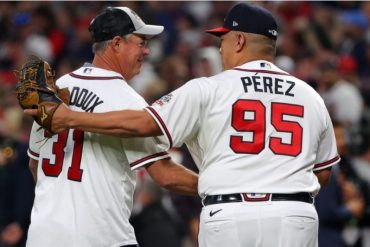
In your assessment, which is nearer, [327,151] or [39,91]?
[39,91]

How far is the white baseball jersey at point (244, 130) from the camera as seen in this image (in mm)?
5867

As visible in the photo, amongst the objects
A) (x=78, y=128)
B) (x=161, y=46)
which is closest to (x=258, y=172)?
(x=78, y=128)

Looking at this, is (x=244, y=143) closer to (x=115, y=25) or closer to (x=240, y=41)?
(x=240, y=41)

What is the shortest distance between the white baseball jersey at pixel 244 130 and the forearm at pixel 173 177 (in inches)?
7.4

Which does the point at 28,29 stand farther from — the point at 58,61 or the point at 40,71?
the point at 40,71

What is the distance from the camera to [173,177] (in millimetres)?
6145

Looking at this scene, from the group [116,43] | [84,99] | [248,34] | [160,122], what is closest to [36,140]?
[84,99]

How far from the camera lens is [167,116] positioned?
5.89 meters

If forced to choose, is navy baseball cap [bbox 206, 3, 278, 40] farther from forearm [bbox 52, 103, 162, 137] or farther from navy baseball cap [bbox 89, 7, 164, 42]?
forearm [bbox 52, 103, 162, 137]

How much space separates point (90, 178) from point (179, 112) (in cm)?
66

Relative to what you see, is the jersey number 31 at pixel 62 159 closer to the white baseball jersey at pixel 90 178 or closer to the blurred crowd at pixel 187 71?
the white baseball jersey at pixel 90 178

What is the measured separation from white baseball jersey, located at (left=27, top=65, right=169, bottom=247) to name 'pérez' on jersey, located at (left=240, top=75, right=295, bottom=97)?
650 millimetres

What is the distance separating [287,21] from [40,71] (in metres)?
9.76

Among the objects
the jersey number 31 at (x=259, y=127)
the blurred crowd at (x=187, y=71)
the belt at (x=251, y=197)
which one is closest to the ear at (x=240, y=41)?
the jersey number 31 at (x=259, y=127)
